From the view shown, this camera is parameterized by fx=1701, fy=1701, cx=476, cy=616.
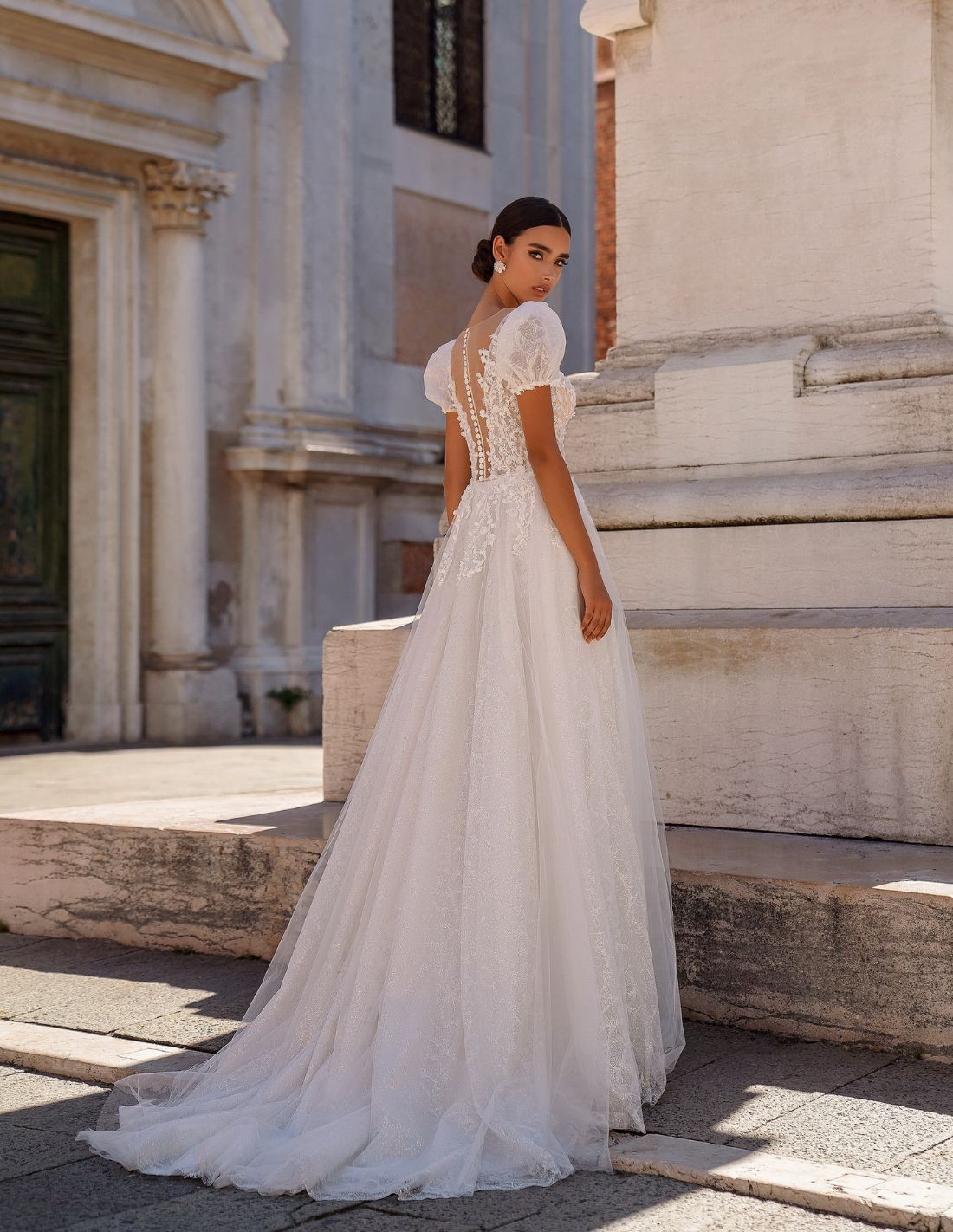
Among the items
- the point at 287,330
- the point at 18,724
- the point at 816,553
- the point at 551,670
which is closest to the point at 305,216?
the point at 287,330

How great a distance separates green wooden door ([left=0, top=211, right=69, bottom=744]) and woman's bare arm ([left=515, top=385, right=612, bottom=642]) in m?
7.94

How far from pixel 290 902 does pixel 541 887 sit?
1.41m

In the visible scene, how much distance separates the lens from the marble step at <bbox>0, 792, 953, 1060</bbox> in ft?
12.0

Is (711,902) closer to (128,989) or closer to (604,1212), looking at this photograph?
(604,1212)

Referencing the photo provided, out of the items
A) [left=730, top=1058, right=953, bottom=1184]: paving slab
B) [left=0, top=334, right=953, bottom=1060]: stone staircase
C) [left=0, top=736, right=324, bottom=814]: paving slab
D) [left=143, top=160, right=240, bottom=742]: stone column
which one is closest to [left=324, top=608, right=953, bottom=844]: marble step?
[left=0, top=334, right=953, bottom=1060]: stone staircase

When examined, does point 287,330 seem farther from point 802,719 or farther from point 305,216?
point 802,719

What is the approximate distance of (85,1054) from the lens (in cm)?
391

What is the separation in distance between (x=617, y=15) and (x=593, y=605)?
2.78 metres

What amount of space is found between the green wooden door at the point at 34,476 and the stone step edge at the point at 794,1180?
8.58m

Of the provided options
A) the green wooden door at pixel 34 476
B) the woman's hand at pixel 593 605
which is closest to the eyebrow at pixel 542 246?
the woman's hand at pixel 593 605

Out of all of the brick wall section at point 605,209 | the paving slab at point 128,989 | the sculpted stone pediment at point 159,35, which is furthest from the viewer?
the brick wall section at point 605,209

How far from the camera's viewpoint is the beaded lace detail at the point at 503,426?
360 cm

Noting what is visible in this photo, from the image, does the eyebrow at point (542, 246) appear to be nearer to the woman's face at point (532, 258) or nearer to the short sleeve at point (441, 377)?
the woman's face at point (532, 258)

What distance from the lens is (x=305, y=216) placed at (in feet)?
41.2
